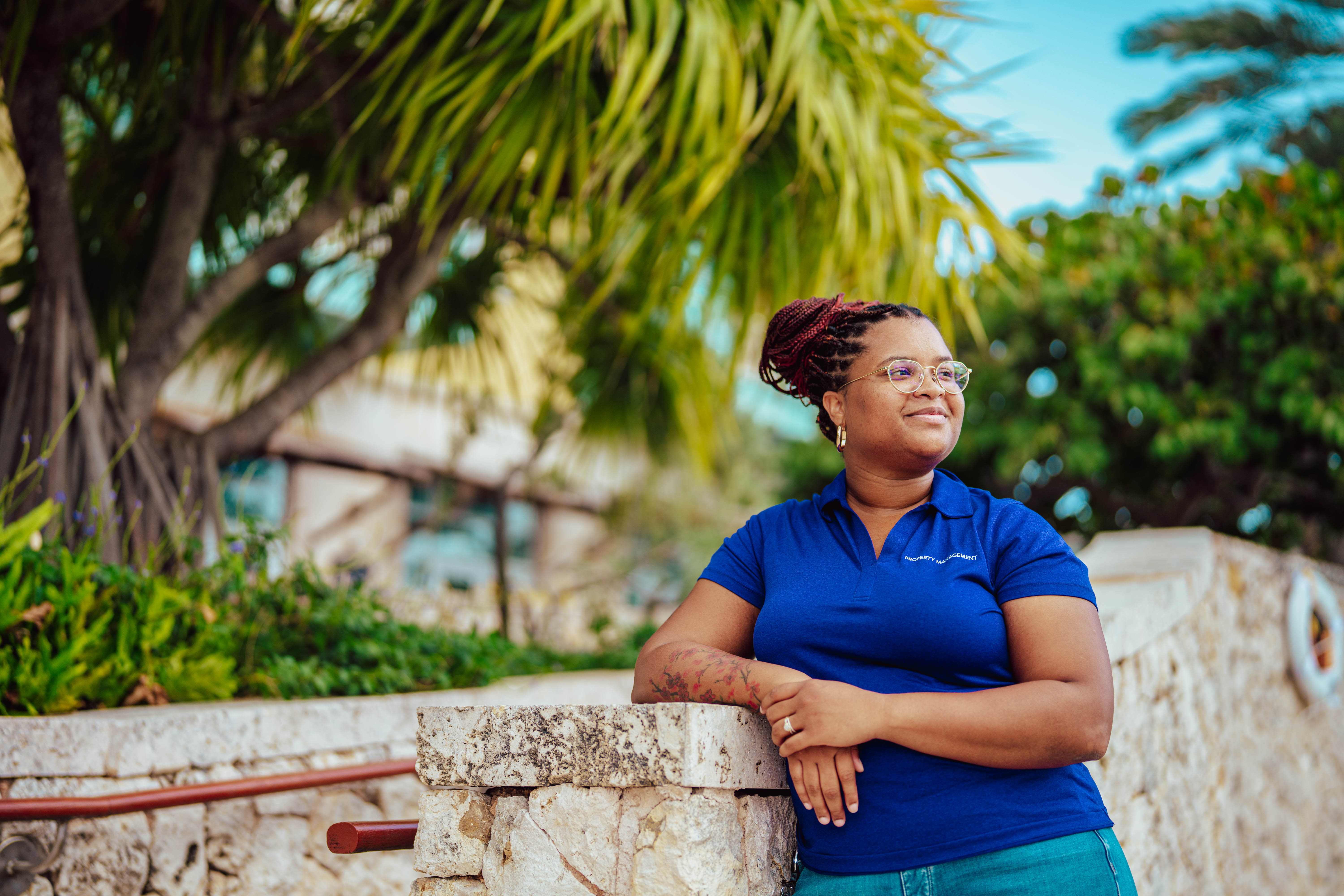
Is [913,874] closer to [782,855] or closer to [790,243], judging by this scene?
[782,855]

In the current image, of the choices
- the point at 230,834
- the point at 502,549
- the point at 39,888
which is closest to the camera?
the point at 39,888

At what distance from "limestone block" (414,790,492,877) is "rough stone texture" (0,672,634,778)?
0.81ft

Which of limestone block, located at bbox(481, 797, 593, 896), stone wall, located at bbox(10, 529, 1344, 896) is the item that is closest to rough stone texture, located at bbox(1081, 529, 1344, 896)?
stone wall, located at bbox(10, 529, 1344, 896)

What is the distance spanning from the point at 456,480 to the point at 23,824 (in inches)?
234

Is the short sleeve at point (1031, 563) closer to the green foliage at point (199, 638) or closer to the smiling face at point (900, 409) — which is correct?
the smiling face at point (900, 409)

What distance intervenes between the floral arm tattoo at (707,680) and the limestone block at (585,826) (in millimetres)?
173

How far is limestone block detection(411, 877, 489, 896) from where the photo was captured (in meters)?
1.69

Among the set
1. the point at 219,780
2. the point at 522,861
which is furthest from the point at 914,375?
the point at 219,780

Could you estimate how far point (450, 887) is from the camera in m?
1.70

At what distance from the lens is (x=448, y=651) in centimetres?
390

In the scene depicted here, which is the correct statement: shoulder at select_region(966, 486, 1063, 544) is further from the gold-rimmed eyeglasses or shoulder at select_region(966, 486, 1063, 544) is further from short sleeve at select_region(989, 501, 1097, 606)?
the gold-rimmed eyeglasses

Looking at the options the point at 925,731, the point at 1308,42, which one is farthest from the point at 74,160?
the point at 1308,42

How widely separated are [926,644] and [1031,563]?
201mm

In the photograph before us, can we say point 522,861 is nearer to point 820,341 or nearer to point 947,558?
point 947,558
